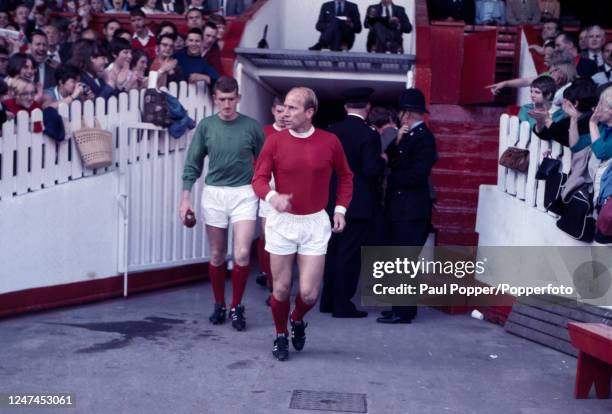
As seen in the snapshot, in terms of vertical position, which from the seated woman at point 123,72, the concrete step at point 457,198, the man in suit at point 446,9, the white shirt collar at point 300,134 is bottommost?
the concrete step at point 457,198

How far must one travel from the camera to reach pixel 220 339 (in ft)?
23.8

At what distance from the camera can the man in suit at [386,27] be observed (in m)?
11.9

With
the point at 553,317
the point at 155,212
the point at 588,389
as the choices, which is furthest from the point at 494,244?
the point at 155,212

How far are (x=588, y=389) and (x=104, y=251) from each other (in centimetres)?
453

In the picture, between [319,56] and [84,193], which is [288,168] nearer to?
[84,193]

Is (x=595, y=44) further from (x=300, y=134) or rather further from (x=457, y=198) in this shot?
(x=300, y=134)

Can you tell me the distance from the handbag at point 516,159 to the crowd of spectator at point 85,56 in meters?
3.14

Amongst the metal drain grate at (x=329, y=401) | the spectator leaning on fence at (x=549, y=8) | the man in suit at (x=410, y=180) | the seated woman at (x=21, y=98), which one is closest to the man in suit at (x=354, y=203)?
the man in suit at (x=410, y=180)

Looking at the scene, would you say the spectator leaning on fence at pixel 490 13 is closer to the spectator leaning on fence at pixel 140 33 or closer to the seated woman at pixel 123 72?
the spectator leaning on fence at pixel 140 33

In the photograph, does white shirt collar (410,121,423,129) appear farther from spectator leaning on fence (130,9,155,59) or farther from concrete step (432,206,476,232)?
spectator leaning on fence (130,9,155,59)

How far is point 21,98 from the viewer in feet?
25.6

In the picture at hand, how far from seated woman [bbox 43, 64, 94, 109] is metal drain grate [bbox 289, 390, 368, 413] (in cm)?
377

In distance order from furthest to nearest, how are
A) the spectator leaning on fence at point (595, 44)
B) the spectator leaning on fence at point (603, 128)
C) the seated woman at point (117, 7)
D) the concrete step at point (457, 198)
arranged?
the seated woman at point (117, 7), the spectator leaning on fence at point (595, 44), the concrete step at point (457, 198), the spectator leaning on fence at point (603, 128)
